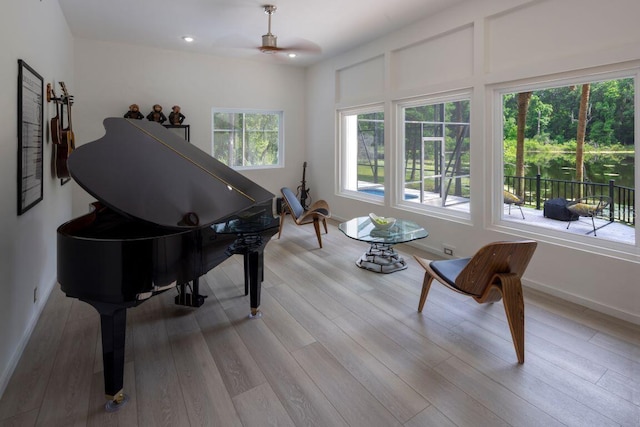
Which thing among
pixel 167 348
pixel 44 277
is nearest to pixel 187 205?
pixel 167 348

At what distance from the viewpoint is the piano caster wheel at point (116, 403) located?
5.94 feet

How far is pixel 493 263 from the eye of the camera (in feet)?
7.27

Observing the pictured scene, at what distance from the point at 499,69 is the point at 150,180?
3.52 m

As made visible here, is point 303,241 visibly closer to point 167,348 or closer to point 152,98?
point 167,348

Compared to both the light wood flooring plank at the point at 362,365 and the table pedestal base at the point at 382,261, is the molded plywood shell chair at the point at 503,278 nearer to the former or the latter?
the light wood flooring plank at the point at 362,365

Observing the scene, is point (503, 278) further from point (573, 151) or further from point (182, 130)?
point (182, 130)

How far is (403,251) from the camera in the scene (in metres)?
4.58

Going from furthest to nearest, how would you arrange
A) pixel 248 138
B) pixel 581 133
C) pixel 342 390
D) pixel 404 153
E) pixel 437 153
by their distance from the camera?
pixel 248 138
pixel 404 153
pixel 437 153
pixel 581 133
pixel 342 390

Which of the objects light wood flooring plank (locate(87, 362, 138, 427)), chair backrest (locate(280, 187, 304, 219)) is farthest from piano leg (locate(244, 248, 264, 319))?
chair backrest (locate(280, 187, 304, 219))

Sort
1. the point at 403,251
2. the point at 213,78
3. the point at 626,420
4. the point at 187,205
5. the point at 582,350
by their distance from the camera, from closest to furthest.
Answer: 1. the point at 626,420
2. the point at 187,205
3. the point at 582,350
4. the point at 403,251
5. the point at 213,78

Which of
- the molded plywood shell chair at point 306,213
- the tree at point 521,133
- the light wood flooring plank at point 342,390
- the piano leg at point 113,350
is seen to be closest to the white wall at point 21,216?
the piano leg at point 113,350

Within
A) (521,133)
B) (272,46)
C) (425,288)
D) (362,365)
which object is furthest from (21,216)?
(521,133)

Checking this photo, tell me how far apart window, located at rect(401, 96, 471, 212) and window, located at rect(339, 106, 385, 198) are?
52cm

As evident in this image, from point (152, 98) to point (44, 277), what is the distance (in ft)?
11.8
